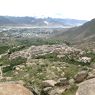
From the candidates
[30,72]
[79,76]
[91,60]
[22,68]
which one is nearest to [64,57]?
[91,60]

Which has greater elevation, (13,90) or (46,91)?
(13,90)

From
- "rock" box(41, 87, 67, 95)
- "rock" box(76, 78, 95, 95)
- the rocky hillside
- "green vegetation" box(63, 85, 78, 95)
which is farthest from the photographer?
"rock" box(41, 87, 67, 95)

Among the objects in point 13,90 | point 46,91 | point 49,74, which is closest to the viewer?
point 13,90

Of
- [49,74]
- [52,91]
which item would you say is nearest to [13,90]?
[52,91]

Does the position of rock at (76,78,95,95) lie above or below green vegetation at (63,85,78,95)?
above

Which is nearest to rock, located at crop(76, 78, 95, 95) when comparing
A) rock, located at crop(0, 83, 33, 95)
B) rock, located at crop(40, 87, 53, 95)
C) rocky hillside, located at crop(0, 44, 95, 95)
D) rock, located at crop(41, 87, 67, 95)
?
rocky hillside, located at crop(0, 44, 95, 95)

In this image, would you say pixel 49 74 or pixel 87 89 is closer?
pixel 87 89

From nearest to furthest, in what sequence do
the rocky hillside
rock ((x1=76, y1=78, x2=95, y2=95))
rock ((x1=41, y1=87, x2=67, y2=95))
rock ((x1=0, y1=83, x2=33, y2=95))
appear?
rock ((x1=76, y1=78, x2=95, y2=95)) < rock ((x1=0, y1=83, x2=33, y2=95)) < the rocky hillside < rock ((x1=41, y1=87, x2=67, y2=95))

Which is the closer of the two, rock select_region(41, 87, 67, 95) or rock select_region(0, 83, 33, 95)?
rock select_region(0, 83, 33, 95)

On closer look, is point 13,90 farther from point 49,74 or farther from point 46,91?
point 49,74

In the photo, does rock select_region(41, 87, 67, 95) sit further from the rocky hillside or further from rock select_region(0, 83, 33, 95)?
rock select_region(0, 83, 33, 95)
